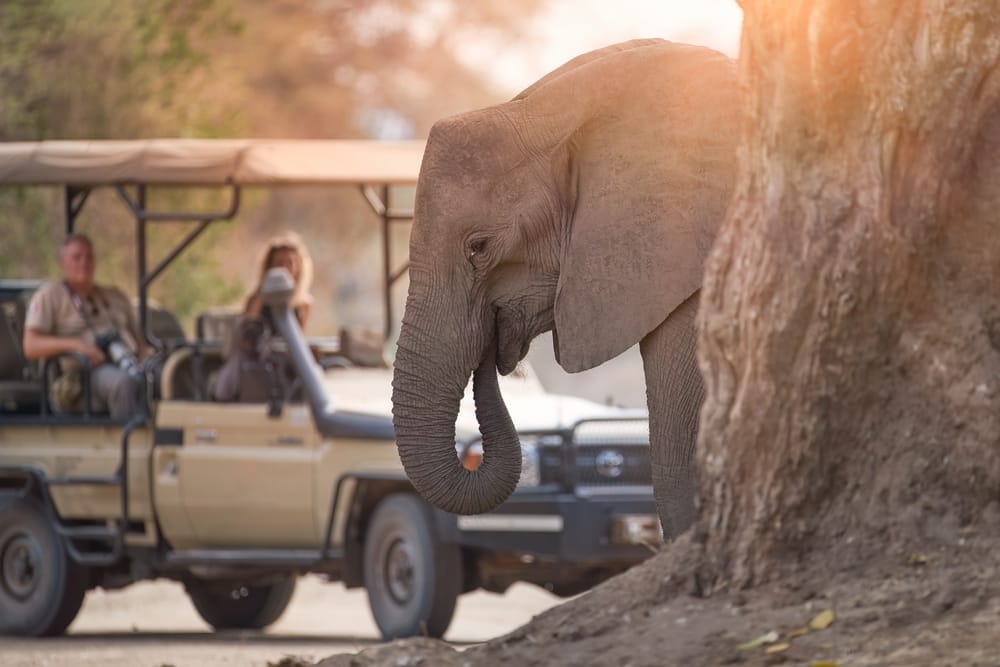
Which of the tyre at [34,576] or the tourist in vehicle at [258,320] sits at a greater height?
the tourist in vehicle at [258,320]

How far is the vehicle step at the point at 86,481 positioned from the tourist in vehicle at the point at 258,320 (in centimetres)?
70

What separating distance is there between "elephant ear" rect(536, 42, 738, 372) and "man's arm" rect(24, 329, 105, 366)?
19.9 ft

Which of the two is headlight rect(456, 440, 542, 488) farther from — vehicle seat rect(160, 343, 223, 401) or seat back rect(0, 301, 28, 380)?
seat back rect(0, 301, 28, 380)

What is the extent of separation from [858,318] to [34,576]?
8125mm

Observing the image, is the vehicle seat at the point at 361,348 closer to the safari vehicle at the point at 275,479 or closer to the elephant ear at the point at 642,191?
the safari vehicle at the point at 275,479

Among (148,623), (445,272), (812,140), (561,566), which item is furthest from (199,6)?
(812,140)

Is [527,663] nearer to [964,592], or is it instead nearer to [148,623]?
[964,592]

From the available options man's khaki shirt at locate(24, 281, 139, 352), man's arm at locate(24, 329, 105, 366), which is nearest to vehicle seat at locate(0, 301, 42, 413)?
man's khaki shirt at locate(24, 281, 139, 352)

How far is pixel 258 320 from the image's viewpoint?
11523mm

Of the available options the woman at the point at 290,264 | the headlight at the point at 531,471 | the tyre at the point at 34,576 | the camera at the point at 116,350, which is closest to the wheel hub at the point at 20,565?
the tyre at the point at 34,576

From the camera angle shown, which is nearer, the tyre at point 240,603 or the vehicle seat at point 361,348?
the vehicle seat at point 361,348

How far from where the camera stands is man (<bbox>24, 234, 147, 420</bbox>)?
1179cm

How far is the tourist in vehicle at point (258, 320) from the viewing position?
11.4m

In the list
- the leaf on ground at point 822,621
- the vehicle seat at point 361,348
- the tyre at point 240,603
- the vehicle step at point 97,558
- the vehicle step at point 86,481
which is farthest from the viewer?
the tyre at point 240,603
